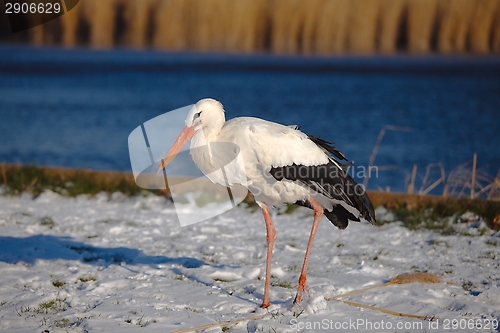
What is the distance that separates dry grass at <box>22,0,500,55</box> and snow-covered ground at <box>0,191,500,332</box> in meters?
29.9

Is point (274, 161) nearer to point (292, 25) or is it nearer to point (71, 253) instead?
point (71, 253)

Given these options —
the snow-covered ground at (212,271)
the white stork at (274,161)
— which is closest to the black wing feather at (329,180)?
the white stork at (274,161)

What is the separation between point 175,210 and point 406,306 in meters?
3.88

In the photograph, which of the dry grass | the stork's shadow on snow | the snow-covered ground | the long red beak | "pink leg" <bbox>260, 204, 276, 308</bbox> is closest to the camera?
the snow-covered ground

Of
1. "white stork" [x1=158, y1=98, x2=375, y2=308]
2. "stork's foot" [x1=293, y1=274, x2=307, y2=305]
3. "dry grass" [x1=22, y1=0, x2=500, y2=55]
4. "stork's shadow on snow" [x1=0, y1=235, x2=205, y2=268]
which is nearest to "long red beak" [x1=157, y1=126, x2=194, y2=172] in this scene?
"white stork" [x1=158, y1=98, x2=375, y2=308]

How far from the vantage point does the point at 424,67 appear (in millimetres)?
39562

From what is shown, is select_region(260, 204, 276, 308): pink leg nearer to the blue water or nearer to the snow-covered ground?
the snow-covered ground

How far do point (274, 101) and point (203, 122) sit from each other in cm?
2258

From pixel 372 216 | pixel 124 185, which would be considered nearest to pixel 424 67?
pixel 124 185

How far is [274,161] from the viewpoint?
5648mm

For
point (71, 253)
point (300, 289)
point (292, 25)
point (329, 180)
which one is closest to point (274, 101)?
point (292, 25)

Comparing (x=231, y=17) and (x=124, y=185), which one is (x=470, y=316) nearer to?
(x=124, y=185)

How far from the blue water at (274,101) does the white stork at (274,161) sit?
5405 mm

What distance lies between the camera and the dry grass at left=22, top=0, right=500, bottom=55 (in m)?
36.9
